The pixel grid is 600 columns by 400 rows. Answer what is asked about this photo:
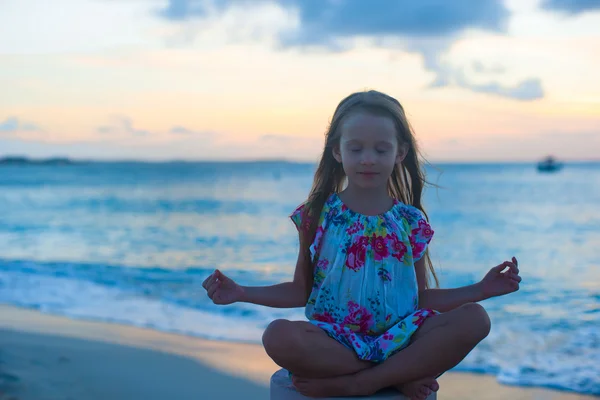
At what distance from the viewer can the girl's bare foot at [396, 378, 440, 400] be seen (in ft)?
8.99

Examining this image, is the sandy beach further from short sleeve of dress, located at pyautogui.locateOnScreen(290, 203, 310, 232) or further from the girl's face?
the girl's face

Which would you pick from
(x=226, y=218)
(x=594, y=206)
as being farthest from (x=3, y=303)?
(x=594, y=206)

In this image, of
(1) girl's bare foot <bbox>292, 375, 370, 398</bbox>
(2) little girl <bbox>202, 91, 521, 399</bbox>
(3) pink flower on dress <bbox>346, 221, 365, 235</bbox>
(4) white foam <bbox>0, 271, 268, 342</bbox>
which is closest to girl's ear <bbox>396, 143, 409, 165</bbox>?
(2) little girl <bbox>202, 91, 521, 399</bbox>

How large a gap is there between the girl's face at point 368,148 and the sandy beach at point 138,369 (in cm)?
278

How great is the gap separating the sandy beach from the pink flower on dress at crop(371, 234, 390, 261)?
2669 mm

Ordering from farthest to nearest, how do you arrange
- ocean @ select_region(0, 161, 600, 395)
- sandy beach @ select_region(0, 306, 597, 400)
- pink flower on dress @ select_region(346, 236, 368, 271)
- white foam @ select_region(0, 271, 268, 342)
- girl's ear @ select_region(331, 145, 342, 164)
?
white foam @ select_region(0, 271, 268, 342)
ocean @ select_region(0, 161, 600, 395)
sandy beach @ select_region(0, 306, 597, 400)
girl's ear @ select_region(331, 145, 342, 164)
pink flower on dress @ select_region(346, 236, 368, 271)

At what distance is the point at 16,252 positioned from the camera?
1397 cm

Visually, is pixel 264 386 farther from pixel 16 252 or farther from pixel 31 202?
pixel 31 202

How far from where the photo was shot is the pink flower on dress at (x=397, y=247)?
2.96 metres

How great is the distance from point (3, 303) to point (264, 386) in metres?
4.50

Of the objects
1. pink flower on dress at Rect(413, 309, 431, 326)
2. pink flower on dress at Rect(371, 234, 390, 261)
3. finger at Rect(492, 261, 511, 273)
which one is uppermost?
pink flower on dress at Rect(371, 234, 390, 261)

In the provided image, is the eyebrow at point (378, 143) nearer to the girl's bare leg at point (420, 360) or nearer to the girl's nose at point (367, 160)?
the girl's nose at point (367, 160)

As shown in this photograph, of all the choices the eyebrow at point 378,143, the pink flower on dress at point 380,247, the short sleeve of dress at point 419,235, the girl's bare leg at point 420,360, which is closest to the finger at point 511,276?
the girl's bare leg at point 420,360

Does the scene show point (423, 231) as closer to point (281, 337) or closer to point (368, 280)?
point (368, 280)
